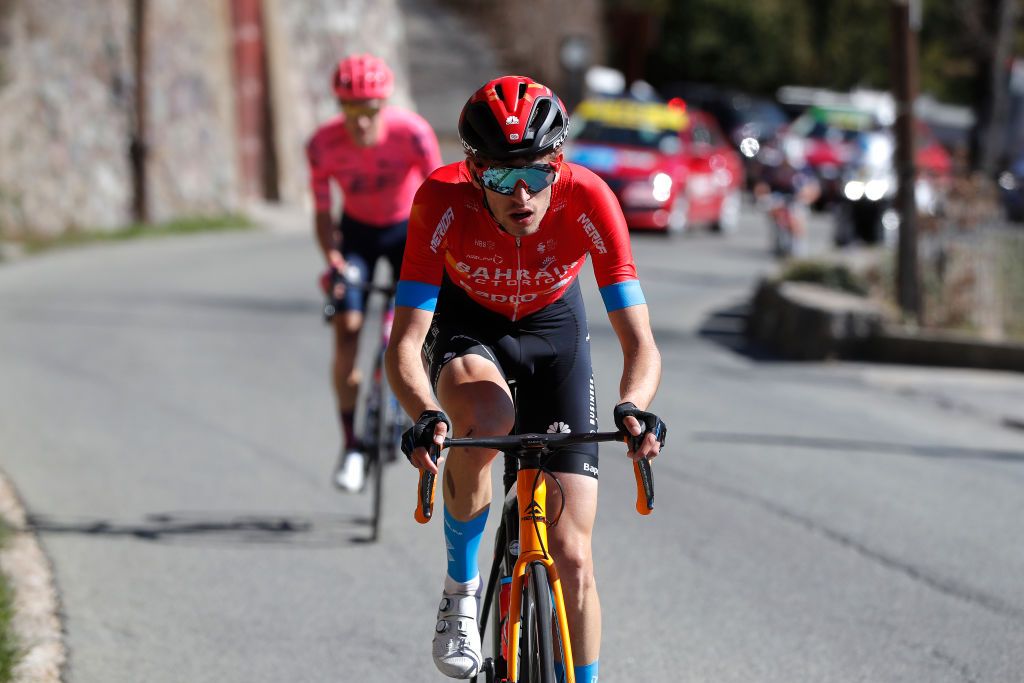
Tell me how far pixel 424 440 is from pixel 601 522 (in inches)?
149

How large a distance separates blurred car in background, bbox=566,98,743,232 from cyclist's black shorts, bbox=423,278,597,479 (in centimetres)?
1907

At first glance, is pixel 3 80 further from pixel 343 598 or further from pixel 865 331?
pixel 343 598

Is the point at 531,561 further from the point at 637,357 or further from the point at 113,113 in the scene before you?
the point at 113,113

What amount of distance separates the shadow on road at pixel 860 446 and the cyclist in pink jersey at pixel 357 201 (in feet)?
8.80

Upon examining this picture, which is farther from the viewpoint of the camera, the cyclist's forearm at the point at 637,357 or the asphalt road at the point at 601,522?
the asphalt road at the point at 601,522

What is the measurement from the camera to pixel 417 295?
4.32 meters

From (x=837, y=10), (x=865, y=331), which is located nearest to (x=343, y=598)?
(x=865, y=331)

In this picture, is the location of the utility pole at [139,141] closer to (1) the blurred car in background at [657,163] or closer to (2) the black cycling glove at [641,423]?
(1) the blurred car in background at [657,163]

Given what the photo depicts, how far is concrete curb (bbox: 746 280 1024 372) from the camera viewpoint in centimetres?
1241

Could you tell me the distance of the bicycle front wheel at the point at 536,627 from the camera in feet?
12.7

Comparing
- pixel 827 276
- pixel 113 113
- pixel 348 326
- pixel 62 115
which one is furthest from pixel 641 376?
pixel 113 113

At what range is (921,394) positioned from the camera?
11406 millimetres

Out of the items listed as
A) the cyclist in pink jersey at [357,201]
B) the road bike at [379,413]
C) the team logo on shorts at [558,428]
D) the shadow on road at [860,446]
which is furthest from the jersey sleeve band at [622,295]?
the shadow on road at [860,446]

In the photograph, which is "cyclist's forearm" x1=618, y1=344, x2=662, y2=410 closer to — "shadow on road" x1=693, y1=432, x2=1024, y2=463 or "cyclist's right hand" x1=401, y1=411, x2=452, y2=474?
"cyclist's right hand" x1=401, y1=411, x2=452, y2=474
